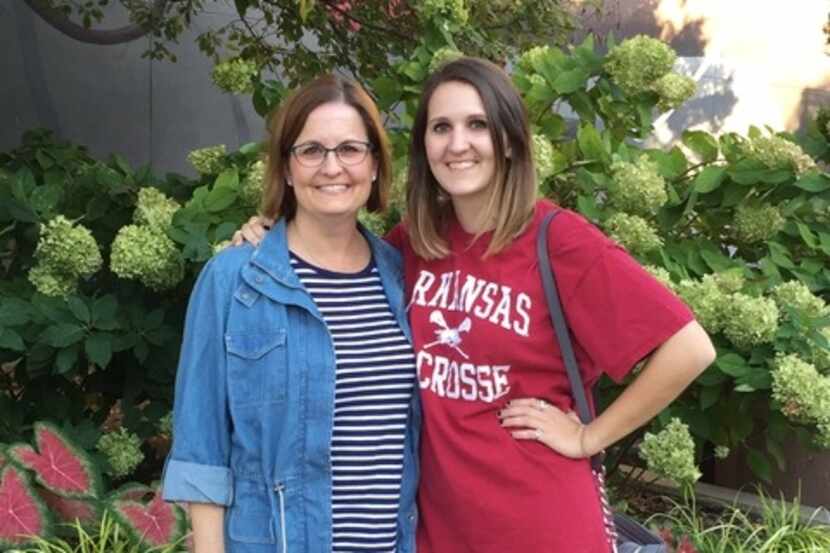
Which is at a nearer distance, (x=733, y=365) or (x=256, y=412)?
(x=256, y=412)

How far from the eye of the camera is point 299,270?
204 cm

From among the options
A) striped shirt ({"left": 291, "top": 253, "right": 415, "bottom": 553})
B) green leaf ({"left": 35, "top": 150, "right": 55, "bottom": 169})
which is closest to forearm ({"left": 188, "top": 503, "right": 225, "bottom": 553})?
striped shirt ({"left": 291, "top": 253, "right": 415, "bottom": 553})

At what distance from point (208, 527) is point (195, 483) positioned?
0.09 metres

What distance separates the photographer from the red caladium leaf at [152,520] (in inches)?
121

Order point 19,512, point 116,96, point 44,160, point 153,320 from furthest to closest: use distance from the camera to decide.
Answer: point 116,96
point 44,160
point 153,320
point 19,512

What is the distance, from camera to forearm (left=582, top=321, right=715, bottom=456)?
6.46 feet

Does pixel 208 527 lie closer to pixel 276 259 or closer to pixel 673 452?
pixel 276 259

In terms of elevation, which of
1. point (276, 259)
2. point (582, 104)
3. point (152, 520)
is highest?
point (582, 104)

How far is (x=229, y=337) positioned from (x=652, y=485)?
9.09ft

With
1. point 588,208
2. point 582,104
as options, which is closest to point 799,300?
point 588,208

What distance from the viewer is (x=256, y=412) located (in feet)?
6.33

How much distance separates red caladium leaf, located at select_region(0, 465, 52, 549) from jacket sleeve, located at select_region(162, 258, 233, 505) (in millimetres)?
1285

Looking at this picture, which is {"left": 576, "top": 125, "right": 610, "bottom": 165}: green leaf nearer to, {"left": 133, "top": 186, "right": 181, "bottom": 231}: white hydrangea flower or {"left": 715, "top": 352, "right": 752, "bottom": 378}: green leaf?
{"left": 715, "top": 352, "right": 752, "bottom": 378}: green leaf

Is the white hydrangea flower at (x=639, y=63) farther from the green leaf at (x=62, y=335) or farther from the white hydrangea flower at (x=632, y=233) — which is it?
the green leaf at (x=62, y=335)
